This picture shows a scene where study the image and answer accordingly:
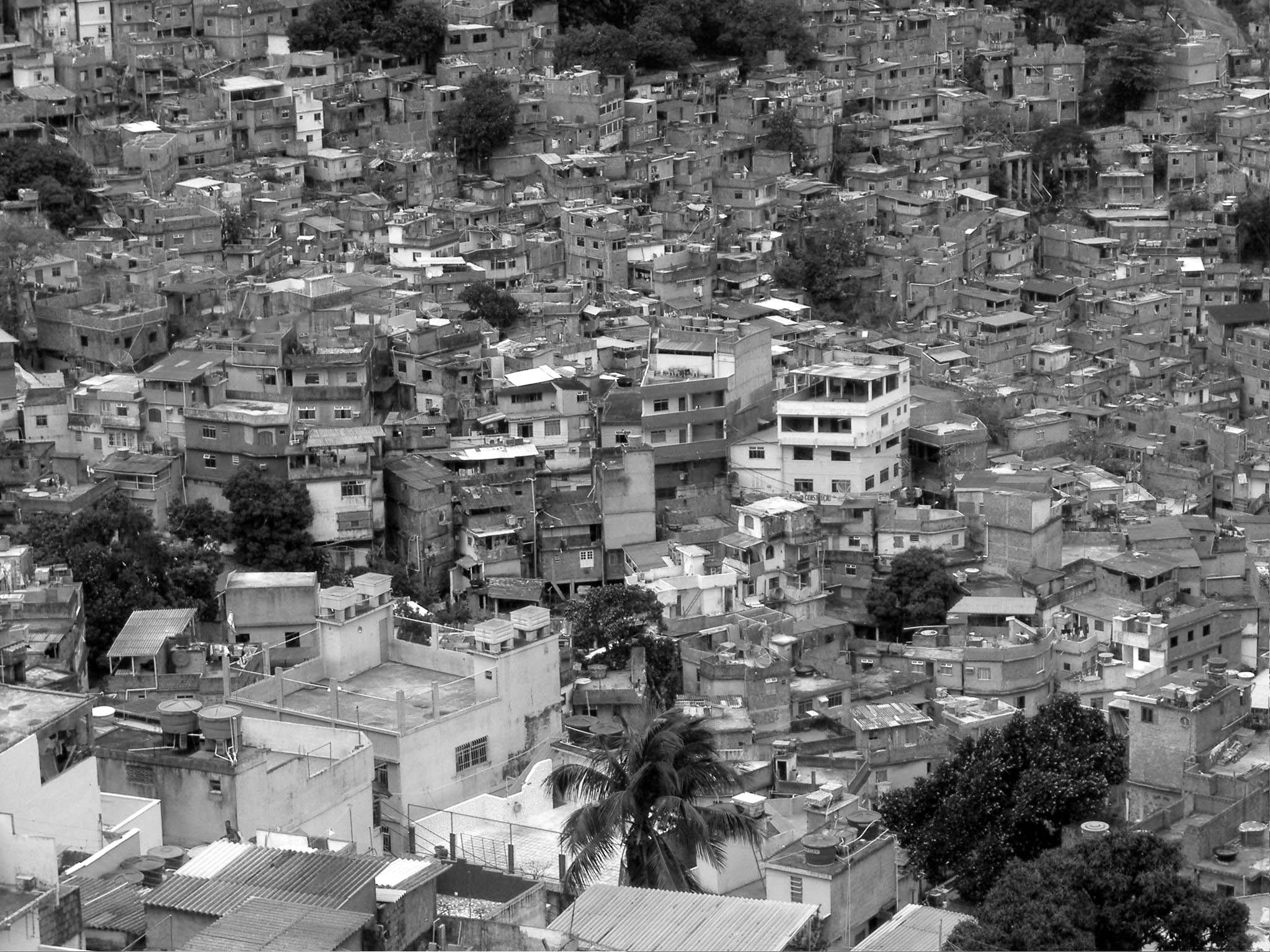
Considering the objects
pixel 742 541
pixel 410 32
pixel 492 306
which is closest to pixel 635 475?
pixel 742 541

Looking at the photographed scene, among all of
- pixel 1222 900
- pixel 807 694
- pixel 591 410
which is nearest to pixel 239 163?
pixel 591 410

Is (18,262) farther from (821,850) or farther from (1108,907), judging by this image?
(1108,907)

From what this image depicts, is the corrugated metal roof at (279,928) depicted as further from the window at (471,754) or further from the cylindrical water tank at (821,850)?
the window at (471,754)

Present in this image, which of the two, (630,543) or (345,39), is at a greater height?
(345,39)

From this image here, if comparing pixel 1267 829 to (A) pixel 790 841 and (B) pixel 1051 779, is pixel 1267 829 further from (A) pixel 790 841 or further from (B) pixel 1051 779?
(A) pixel 790 841

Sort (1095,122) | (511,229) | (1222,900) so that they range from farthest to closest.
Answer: (1095,122), (511,229), (1222,900)

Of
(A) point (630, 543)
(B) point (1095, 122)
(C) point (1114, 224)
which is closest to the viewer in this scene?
(A) point (630, 543)

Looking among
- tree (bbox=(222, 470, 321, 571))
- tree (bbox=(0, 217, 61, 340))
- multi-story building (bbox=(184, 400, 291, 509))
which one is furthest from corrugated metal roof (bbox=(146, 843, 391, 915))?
tree (bbox=(0, 217, 61, 340))
